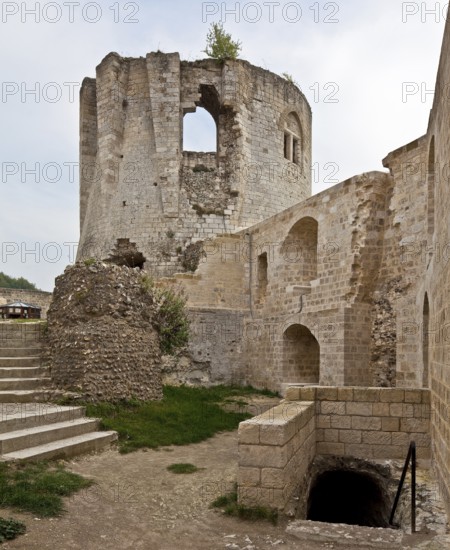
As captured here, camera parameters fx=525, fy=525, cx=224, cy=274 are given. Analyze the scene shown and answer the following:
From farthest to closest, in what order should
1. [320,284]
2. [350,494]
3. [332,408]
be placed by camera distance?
[320,284]
[350,494]
[332,408]

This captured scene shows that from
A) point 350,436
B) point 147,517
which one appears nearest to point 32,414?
point 147,517

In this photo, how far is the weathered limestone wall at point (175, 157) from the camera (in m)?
18.3

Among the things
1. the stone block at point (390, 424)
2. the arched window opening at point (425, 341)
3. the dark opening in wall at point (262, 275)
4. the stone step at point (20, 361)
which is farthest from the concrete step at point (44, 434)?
the dark opening in wall at point (262, 275)

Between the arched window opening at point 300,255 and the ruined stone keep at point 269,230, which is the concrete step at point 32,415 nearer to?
the ruined stone keep at point 269,230

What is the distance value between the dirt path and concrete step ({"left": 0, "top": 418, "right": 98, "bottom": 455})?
1.70ft

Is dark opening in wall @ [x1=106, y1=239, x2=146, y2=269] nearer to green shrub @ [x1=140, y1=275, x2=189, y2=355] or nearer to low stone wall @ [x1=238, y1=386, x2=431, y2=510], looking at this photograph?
green shrub @ [x1=140, y1=275, x2=189, y2=355]

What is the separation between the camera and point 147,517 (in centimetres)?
511

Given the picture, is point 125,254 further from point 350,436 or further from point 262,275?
point 350,436

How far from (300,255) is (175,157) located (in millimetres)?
6457

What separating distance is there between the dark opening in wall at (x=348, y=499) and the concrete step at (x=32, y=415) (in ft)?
12.3

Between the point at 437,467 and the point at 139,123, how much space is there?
640 inches

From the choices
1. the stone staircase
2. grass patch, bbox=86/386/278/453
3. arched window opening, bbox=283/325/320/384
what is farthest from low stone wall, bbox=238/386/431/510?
arched window opening, bbox=283/325/320/384

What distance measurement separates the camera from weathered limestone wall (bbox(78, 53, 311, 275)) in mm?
18328

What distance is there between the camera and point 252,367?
15438 mm
